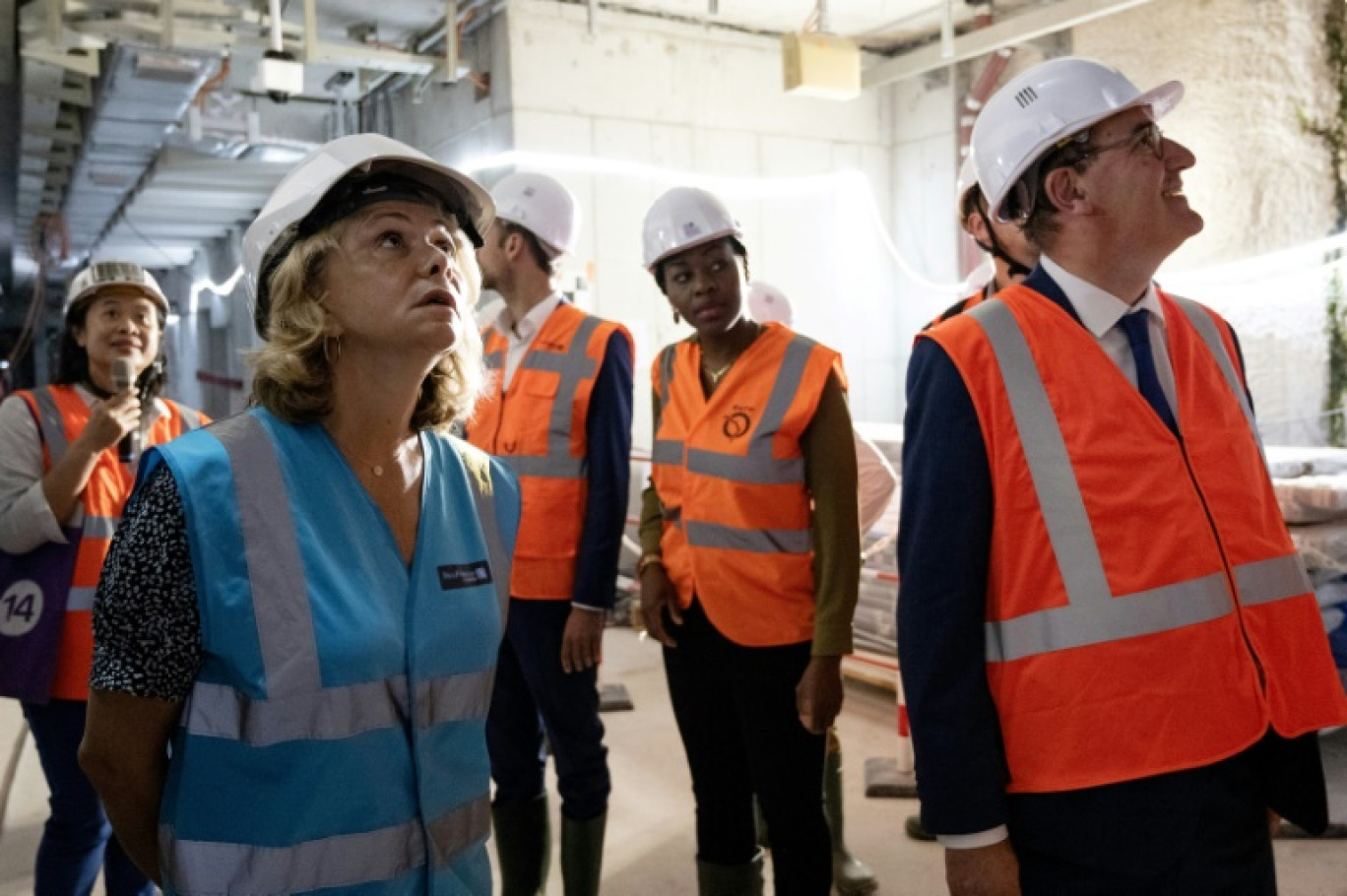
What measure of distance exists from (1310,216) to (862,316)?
3204 mm

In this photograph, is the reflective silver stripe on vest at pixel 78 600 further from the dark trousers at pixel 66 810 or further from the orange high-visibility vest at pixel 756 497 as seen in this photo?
the orange high-visibility vest at pixel 756 497

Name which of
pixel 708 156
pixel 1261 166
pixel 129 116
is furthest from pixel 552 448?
pixel 129 116

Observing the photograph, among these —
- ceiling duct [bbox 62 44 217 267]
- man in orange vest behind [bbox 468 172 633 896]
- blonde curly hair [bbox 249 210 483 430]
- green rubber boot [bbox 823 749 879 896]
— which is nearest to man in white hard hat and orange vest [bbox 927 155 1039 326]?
man in orange vest behind [bbox 468 172 633 896]

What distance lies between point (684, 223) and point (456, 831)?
1.75 meters

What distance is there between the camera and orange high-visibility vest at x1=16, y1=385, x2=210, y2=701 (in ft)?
8.34

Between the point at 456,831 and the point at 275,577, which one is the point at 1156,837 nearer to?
the point at 456,831

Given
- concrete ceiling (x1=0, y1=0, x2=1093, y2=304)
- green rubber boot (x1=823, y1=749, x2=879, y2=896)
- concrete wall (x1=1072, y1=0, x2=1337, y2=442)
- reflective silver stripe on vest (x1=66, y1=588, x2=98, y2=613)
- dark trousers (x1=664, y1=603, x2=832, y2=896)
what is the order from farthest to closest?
concrete wall (x1=1072, y1=0, x2=1337, y2=442) → concrete ceiling (x1=0, y1=0, x2=1093, y2=304) → green rubber boot (x1=823, y1=749, x2=879, y2=896) → reflective silver stripe on vest (x1=66, y1=588, x2=98, y2=613) → dark trousers (x1=664, y1=603, x2=832, y2=896)

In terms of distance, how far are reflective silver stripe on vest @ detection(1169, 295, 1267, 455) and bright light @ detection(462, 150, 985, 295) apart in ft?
16.4

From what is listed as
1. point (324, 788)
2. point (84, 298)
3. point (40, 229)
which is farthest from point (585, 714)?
point (40, 229)

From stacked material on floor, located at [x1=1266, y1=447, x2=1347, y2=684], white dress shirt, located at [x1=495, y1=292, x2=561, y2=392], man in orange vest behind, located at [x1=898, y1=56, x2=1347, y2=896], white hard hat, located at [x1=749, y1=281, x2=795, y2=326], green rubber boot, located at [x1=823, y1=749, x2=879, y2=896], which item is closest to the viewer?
man in orange vest behind, located at [x1=898, y1=56, x2=1347, y2=896]

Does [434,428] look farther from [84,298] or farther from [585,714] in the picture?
[84,298]

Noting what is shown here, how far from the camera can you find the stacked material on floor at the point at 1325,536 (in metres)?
4.05

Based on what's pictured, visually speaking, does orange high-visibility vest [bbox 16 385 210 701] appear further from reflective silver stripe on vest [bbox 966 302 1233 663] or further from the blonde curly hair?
reflective silver stripe on vest [bbox 966 302 1233 663]

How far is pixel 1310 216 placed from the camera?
5891 millimetres
